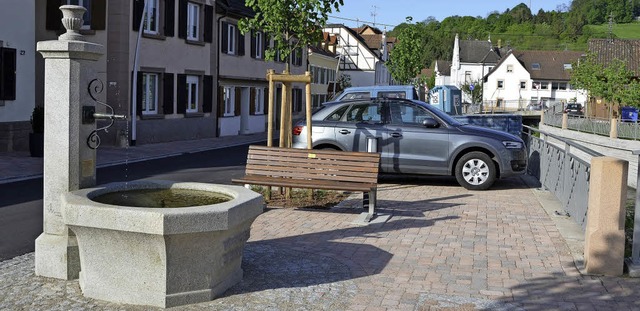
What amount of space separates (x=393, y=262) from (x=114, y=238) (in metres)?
2.88

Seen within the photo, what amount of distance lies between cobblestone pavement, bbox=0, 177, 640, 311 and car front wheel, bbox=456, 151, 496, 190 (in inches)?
115

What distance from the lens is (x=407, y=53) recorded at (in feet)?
160

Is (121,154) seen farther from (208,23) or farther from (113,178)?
(208,23)

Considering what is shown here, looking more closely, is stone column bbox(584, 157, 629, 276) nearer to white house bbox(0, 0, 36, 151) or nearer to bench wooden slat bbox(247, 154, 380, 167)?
bench wooden slat bbox(247, 154, 380, 167)

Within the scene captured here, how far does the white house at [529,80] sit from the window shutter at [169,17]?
78.9 m

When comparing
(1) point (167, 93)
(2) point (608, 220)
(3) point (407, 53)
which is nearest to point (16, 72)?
(1) point (167, 93)

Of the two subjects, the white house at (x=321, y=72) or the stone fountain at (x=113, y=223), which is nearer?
the stone fountain at (x=113, y=223)

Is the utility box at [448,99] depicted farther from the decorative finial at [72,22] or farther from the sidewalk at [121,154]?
the decorative finial at [72,22]

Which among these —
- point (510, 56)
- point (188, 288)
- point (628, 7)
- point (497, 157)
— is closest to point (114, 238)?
point (188, 288)

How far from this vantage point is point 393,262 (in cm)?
757

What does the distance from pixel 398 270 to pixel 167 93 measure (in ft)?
71.7

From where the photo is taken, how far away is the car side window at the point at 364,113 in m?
14.4

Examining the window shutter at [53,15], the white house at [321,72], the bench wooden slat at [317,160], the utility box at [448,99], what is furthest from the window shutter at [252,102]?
the bench wooden slat at [317,160]

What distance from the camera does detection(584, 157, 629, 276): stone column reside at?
7141 mm
